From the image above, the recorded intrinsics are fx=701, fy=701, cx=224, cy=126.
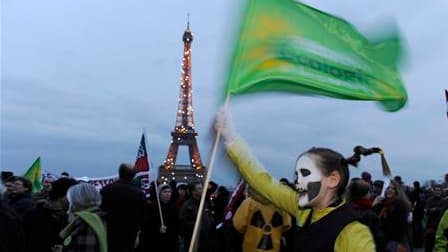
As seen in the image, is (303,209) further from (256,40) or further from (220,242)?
(220,242)

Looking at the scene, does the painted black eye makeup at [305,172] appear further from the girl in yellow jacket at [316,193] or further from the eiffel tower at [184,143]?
the eiffel tower at [184,143]

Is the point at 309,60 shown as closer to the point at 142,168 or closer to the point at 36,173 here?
the point at 142,168

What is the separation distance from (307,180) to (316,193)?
93mm

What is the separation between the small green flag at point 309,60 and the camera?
179 inches

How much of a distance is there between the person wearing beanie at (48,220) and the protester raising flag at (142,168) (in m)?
4.72

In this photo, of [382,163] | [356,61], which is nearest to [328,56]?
[356,61]

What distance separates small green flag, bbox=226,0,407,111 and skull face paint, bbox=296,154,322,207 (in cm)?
75

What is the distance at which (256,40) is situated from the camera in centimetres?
456

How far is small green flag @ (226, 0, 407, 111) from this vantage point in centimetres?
454

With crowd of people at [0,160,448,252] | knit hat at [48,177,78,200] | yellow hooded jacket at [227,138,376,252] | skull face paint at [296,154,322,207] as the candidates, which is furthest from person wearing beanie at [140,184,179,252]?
skull face paint at [296,154,322,207]

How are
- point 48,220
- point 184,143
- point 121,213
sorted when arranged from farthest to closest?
1. point 184,143
2. point 121,213
3. point 48,220

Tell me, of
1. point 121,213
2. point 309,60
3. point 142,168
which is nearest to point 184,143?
point 142,168

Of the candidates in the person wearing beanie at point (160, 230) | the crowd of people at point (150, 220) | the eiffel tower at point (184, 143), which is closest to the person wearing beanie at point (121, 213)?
the crowd of people at point (150, 220)

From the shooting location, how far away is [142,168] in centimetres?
1220
